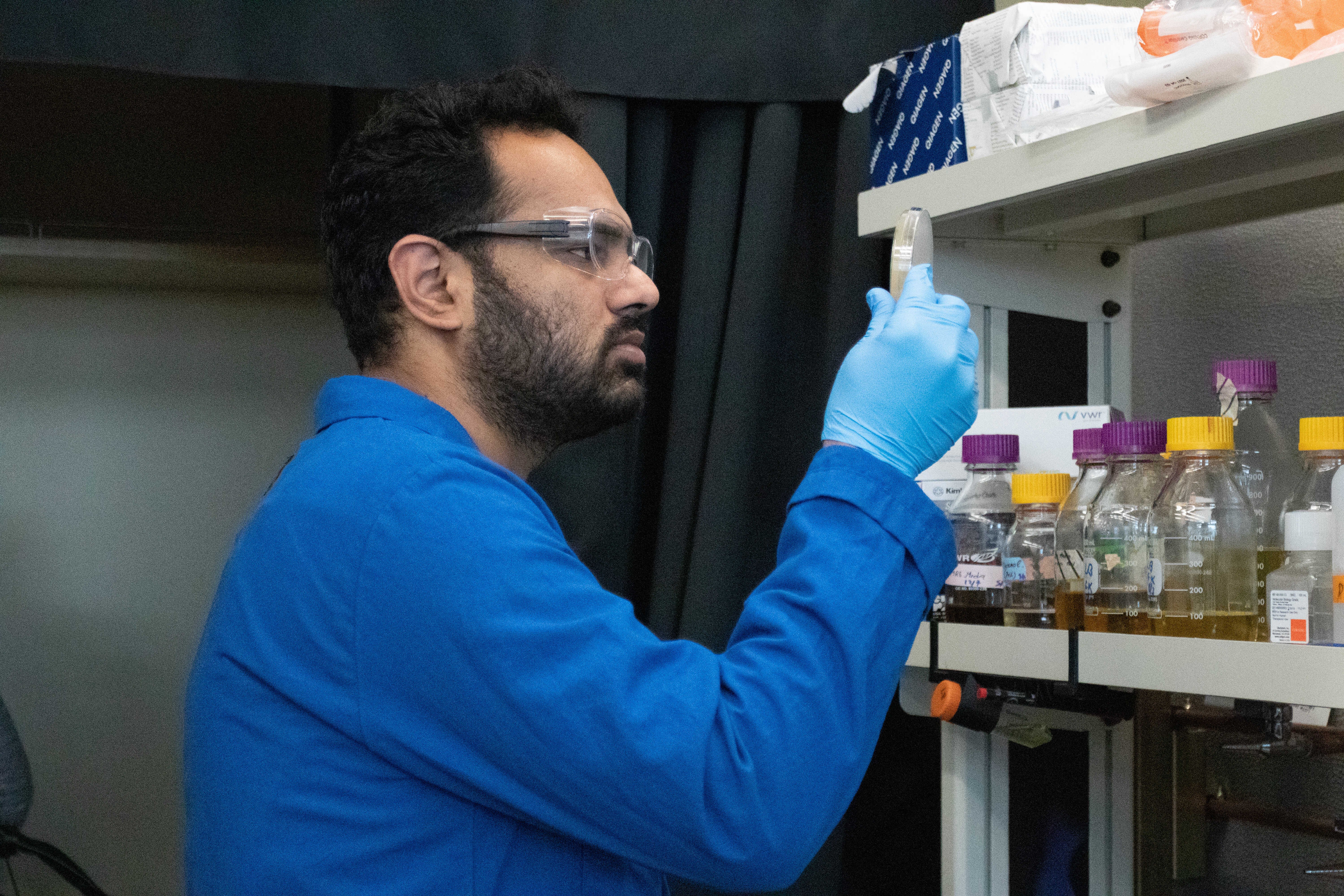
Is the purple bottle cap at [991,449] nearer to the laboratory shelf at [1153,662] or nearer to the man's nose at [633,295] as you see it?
the laboratory shelf at [1153,662]

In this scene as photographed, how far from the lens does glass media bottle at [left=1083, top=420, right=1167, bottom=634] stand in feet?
3.27

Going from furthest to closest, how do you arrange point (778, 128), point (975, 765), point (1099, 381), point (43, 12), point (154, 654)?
point (154, 654) → point (778, 128) → point (43, 12) → point (1099, 381) → point (975, 765)

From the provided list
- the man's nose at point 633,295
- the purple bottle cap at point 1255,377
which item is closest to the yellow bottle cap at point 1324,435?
the purple bottle cap at point 1255,377

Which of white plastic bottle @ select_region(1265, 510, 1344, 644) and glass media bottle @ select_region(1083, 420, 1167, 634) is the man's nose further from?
white plastic bottle @ select_region(1265, 510, 1344, 644)

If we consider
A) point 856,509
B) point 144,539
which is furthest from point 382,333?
point 144,539

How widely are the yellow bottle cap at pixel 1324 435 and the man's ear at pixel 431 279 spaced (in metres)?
0.66

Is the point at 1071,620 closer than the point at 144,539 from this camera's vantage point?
Yes

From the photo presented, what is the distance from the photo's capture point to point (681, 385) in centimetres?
174

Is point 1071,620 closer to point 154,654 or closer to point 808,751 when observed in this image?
point 808,751

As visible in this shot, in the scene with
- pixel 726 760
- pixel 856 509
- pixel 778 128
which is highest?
pixel 778 128

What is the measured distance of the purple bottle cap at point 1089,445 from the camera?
3.43ft

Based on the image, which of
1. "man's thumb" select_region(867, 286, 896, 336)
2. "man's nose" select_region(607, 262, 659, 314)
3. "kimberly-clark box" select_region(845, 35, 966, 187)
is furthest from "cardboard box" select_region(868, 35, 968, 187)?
"man's nose" select_region(607, 262, 659, 314)

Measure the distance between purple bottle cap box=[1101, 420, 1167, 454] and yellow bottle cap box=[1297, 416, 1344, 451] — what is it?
13cm

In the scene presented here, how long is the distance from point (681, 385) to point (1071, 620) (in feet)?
2.57
